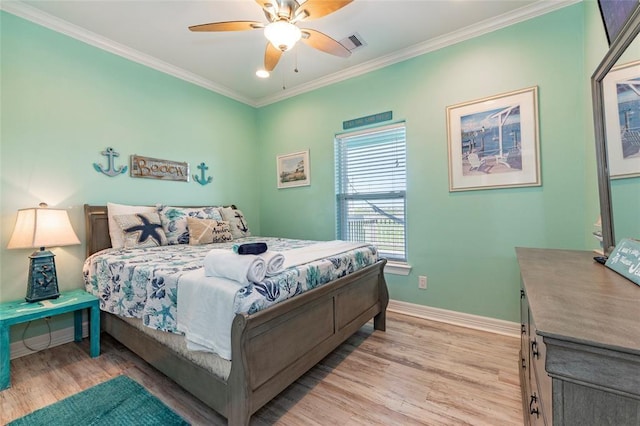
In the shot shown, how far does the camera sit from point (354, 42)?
2787mm

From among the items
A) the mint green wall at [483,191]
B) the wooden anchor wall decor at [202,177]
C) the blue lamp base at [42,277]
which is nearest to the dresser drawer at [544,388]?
the mint green wall at [483,191]

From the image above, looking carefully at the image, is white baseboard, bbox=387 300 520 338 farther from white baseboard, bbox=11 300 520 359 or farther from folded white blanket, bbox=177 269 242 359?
folded white blanket, bbox=177 269 242 359

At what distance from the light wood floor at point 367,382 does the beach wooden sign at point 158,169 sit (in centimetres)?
170

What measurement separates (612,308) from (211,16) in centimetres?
316

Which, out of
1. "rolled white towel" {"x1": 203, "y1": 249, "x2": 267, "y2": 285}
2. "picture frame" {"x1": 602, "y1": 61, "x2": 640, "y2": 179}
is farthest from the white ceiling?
"rolled white towel" {"x1": 203, "y1": 249, "x2": 267, "y2": 285}

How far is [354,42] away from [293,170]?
1739mm

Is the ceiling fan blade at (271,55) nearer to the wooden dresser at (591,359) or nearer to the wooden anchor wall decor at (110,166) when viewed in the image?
the wooden anchor wall decor at (110,166)

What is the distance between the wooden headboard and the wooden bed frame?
69 cm

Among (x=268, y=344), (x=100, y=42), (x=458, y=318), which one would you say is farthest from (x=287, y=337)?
(x=100, y=42)

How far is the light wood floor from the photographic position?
5.01 ft

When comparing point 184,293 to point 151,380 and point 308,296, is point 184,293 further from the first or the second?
point 151,380

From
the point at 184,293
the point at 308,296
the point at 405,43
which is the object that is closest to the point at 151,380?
the point at 184,293

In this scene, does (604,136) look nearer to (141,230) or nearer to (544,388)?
(544,388)

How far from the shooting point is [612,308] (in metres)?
0.76
